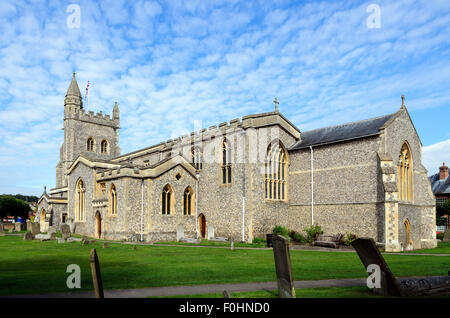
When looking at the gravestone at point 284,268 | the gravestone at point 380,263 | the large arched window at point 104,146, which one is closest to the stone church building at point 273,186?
the gravestone at point 380,263

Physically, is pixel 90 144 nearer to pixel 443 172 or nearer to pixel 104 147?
pixel 104 147

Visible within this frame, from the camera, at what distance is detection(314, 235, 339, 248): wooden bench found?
2488 centimetres

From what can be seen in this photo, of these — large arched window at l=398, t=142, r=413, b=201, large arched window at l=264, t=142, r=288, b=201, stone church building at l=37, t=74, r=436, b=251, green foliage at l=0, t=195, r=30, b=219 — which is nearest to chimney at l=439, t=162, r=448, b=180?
stone church building at l=37, t=74, r=436, b=251

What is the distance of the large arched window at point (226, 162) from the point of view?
29791mm

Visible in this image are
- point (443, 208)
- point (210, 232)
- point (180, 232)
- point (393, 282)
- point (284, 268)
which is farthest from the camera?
point (443, 208)

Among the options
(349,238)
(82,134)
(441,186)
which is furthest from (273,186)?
(441,186)

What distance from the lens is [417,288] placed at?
852 cm

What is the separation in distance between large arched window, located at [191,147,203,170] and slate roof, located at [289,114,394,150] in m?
7.99

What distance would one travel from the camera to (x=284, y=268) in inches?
318

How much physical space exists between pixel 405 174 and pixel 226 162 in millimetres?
13368
